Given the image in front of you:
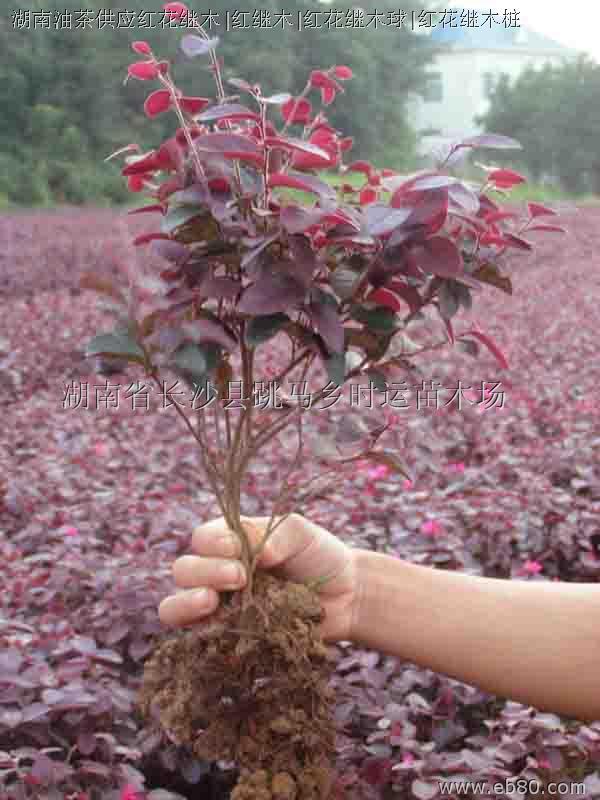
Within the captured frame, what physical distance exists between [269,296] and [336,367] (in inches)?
5.6

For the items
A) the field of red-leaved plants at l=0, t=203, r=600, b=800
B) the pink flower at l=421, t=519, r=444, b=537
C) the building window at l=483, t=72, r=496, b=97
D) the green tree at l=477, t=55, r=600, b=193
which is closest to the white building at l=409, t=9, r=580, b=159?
the building window at l=483, t=72, r=496, b=97

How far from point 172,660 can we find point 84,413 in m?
2.36

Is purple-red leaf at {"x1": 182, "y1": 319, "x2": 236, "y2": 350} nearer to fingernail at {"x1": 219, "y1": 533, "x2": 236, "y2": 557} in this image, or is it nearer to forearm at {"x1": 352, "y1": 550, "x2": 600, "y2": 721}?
fingernail at {"x1": 219, "y1": 533, "x2": 236, "y2": 557}

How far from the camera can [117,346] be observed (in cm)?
111

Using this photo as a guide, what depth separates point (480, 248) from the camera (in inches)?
47.2

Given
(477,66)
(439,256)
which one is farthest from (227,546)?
(477,66)

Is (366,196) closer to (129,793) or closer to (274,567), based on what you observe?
(274,567)

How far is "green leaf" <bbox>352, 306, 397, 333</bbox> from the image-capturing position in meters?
1.14

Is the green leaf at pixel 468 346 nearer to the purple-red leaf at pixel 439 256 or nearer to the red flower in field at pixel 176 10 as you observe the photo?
the purple-red leaf at pixel 439 256

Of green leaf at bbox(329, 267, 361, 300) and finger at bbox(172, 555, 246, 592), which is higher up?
green leaf at bbox(329, 267, 361, 300)

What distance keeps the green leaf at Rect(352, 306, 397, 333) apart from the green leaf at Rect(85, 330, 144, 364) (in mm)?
279

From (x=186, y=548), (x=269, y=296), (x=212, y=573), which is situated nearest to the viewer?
(x=269, y=296)

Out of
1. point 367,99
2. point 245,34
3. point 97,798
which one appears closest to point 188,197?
point 97,798

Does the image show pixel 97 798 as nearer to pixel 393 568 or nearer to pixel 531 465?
pixel 393 568
